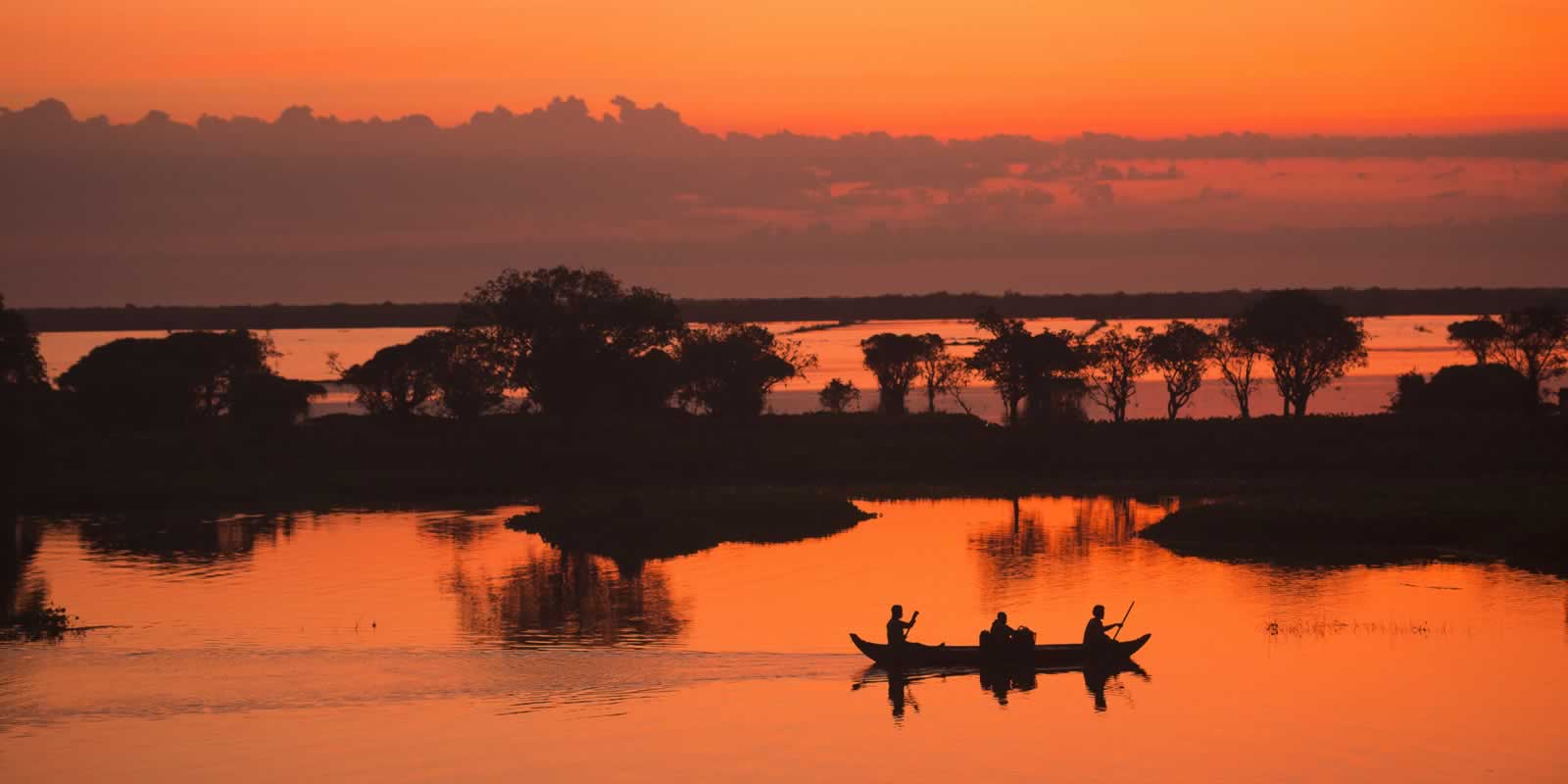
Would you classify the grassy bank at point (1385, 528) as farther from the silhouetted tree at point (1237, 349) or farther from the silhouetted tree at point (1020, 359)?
the silhouetted tree at point (1237, 349)

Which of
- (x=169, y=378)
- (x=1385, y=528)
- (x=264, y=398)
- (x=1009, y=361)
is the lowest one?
(x=1385, y=528)

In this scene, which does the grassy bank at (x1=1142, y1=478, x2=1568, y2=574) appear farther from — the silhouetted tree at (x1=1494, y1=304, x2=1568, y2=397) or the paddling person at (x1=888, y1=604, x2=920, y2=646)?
the silhouetted tree at (x1=1494, y1=304, x2=1568, y2=397)

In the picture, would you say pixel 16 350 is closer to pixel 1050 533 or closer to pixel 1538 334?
pixel 1050 533

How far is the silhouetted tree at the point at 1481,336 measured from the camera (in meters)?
138

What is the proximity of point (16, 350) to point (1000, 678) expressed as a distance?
282 ft

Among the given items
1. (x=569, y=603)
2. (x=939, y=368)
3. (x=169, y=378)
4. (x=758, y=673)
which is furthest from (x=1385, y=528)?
(x=939, y=368)

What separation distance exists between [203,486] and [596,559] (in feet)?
112

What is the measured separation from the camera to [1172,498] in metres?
79.9

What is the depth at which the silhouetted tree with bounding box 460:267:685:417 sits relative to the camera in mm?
105062

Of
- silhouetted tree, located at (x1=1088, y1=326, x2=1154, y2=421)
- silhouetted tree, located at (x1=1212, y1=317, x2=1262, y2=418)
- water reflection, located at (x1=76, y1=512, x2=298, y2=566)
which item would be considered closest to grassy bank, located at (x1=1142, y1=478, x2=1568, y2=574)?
water reflection, located at (x1=76, y1=512, x2=298, y2=566)

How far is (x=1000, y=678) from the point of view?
41.3 metres

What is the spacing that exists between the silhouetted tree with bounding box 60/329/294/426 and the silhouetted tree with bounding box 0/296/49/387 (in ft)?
12.7

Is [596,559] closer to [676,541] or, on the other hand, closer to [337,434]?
[676,541]

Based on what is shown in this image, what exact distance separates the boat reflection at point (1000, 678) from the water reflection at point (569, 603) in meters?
7.84
